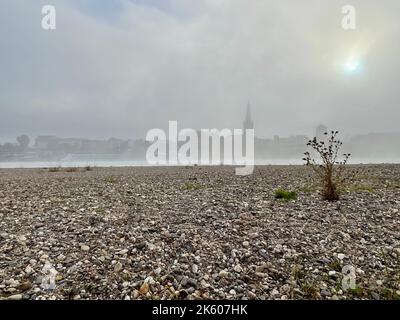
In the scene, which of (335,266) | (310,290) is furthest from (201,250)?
(335,266)

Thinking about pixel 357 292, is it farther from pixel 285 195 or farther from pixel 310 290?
pixel 285 195

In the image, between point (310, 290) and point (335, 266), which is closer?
point (310, 290)

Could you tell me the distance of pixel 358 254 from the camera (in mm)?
5359

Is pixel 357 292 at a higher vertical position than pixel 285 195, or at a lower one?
lower

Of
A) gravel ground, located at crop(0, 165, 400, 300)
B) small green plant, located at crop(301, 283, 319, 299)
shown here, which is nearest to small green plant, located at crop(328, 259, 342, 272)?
gravel ground, located at crop(0, 165, 400, 300)

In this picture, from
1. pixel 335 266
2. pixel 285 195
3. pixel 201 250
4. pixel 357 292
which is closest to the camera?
pixel 357 292

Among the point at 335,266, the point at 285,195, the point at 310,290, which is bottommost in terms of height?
the point at 310,290

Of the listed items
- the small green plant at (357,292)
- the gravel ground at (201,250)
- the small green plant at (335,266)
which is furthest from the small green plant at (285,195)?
the small green plant at (357,292)

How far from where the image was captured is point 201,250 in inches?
221

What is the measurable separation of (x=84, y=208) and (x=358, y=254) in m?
8.31
